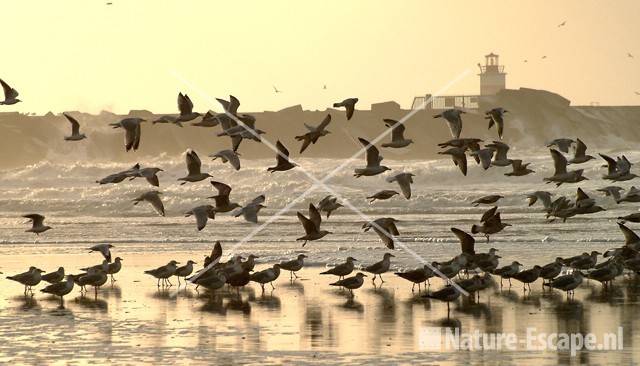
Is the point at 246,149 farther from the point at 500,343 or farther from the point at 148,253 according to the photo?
the point at 500,343

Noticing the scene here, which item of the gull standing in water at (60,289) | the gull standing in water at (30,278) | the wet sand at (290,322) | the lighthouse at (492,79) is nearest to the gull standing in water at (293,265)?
the wet sand at (290,322)

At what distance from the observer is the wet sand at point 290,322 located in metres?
17.0

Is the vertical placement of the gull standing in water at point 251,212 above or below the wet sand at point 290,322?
above

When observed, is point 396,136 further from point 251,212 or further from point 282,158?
point 251,212

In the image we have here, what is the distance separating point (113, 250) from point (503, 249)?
9659mm

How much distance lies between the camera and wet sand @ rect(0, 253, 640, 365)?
17031 millimetres

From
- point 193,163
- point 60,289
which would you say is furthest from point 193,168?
point 60,289

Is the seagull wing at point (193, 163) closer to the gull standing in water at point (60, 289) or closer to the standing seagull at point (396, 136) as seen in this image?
the gull standing in water at point (60, 289)

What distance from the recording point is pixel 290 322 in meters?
20.1

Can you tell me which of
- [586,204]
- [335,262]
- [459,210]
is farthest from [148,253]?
[459,210]

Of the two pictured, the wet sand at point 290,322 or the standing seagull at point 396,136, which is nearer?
the wet sand at point 290,322

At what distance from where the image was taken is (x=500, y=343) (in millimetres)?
17859

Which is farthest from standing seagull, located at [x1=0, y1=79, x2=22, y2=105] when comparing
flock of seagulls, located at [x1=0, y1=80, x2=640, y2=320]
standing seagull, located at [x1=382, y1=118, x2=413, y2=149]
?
standing seagull, located at [x1=382, y1=118, x2=413, y2=149]

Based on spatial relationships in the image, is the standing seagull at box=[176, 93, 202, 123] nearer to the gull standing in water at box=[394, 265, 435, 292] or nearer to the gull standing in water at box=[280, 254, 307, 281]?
the gull standing in water at box=[280, 254, 307, 281]
